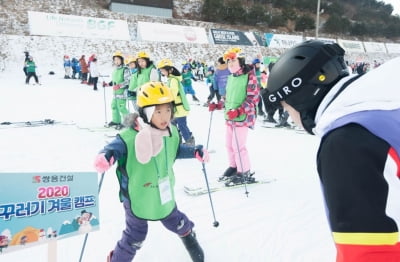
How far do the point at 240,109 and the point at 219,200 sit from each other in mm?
1194

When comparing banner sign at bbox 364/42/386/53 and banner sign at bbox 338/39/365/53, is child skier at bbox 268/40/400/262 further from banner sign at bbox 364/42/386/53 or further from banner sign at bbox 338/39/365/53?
banner sign at bbox 364/42/386/53

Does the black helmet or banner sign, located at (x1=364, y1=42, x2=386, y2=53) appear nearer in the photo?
the black helmet

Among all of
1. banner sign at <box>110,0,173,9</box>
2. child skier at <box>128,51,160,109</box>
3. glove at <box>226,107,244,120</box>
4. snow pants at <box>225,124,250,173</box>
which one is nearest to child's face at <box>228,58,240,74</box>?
glove at <box>226,107,244,120</box>

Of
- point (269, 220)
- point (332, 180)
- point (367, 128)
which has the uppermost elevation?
point (367, 128)

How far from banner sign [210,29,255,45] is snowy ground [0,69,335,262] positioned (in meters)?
19.8

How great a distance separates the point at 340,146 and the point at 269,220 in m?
2.89

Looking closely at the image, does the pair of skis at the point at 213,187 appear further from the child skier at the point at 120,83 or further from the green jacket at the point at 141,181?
the child skier at the point at 120,83

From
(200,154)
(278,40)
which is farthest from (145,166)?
(278,40)

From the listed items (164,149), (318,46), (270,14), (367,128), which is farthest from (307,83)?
(270,14)

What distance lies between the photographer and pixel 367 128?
78cm

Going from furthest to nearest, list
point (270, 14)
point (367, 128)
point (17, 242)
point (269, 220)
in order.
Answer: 1. point (270, 14)
2. point (269, 220)
3. point (17, 242)
4. point (367, 128)

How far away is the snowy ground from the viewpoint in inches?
113

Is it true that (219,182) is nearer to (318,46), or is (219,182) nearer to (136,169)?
(136,169)

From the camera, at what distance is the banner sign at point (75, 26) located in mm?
20516
